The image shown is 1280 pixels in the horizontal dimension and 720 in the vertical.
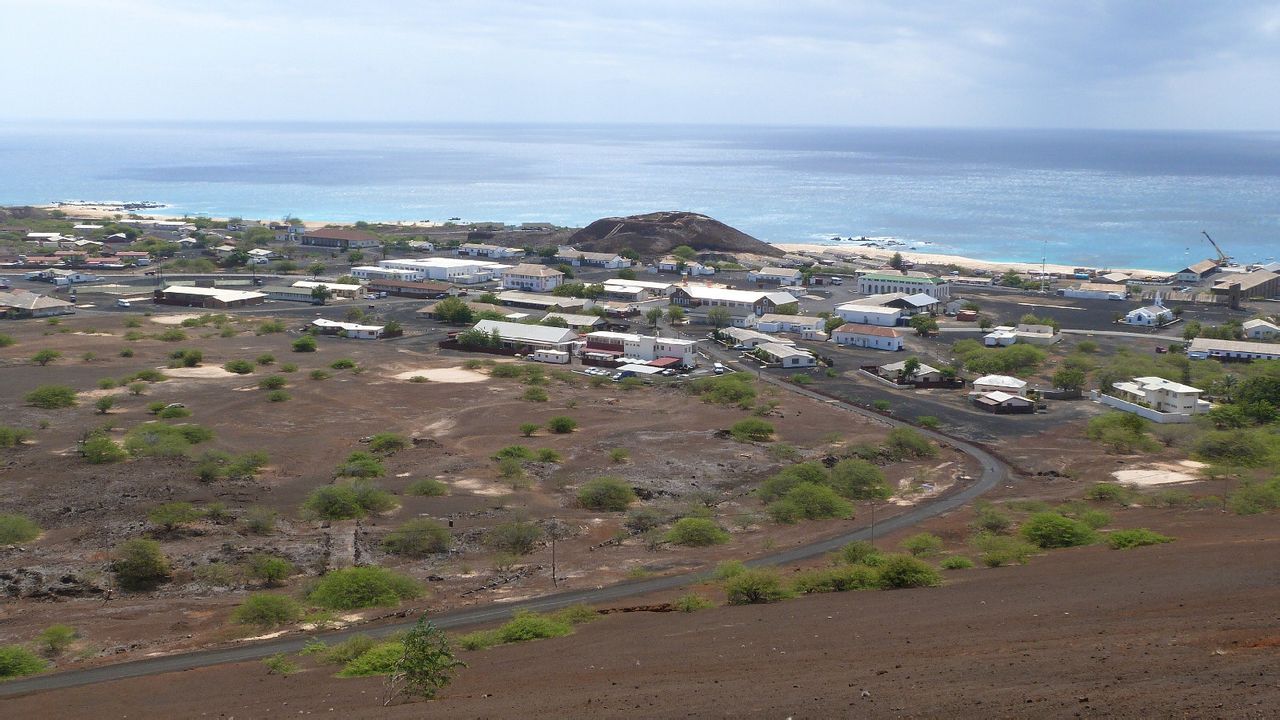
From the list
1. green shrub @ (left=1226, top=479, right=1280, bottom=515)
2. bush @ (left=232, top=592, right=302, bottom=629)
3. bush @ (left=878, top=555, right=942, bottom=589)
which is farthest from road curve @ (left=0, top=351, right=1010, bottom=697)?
green shrub @ (left=1226, top=479, right=1280, bottom=515)

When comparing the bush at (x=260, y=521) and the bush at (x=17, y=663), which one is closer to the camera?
the bush at (x=17, y=663)

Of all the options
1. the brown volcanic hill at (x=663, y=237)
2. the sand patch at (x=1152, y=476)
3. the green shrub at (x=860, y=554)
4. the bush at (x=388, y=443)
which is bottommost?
the bush at (x=388, y=443)

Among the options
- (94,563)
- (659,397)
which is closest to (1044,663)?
(94,563)

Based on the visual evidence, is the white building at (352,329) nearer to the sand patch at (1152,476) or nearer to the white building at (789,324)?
the white building at (789,324)

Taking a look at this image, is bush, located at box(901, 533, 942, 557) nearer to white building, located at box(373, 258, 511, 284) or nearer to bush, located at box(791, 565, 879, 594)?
bush, located at box(791, 565, 879, 594)

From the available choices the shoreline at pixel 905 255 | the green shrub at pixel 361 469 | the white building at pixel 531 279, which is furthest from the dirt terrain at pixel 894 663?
the shoreline at pixel 905 255

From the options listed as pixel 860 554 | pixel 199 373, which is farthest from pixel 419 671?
pixel 199 373

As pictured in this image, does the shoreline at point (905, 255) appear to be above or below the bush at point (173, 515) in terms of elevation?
above
